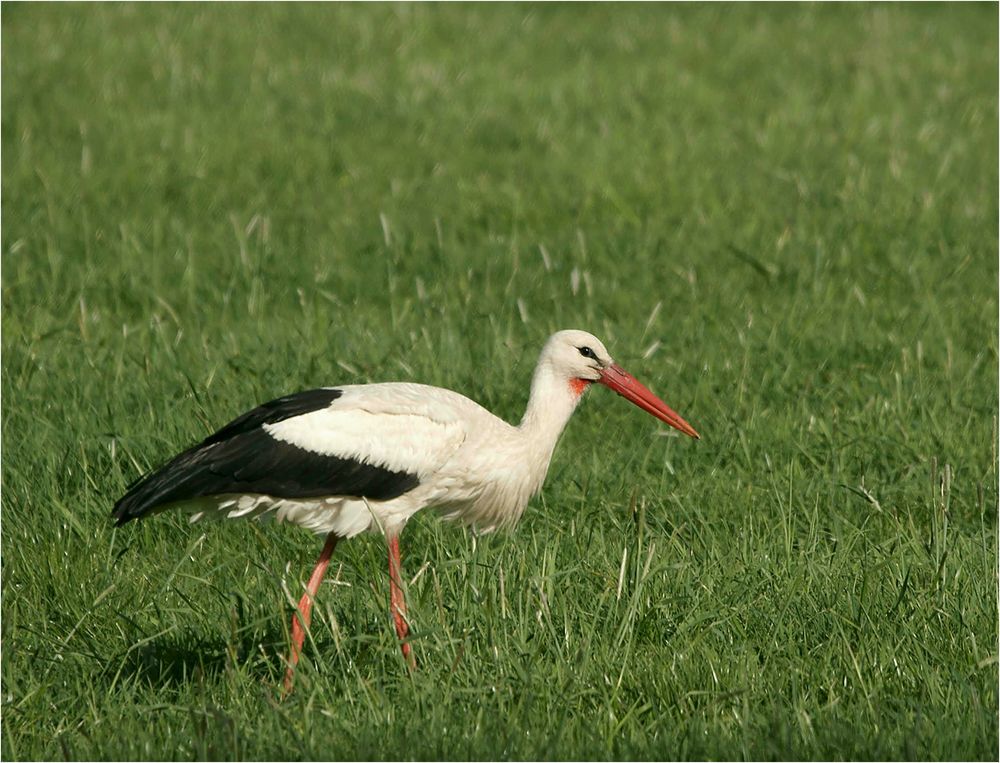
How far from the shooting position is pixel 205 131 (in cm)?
962

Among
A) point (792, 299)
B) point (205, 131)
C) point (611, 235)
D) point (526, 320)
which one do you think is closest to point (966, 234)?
point (792, 299)

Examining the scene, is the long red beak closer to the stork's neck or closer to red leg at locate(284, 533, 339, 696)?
the stork's neck

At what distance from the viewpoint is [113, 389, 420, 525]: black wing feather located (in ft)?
14.6

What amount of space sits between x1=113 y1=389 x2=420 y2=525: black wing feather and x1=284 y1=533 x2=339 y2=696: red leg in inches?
7.2

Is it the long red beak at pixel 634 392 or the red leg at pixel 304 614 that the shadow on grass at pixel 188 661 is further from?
the long red beak at pixel 634 392

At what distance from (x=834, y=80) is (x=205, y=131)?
4597 millimetres

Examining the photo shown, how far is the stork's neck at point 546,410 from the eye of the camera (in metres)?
4.89

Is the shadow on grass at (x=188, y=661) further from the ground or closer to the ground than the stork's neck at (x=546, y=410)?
closer to the ground

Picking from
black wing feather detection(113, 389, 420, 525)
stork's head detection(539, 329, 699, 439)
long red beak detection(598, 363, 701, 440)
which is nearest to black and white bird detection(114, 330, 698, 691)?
black wing feather detection(113, 389, 420, 525)

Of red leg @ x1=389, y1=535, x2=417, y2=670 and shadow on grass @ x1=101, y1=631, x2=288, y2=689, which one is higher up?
red leg @ x1=389, y1=535, x2=417, y2=670

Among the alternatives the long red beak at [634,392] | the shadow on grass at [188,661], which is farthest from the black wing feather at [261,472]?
the long red beak at [634,392]

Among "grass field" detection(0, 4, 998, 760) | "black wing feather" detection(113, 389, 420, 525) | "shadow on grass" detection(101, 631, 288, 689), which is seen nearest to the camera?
"grass field" detection(0, 4, 998, 760)

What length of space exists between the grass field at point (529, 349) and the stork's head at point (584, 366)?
1.31ft

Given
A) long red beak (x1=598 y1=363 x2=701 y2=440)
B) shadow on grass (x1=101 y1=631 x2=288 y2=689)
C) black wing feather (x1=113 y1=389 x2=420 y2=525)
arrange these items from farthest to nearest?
long red beak (x1=598 y1=363 x2=701 y2=440) < black wing feather (x1=113 y1=389 x2=420 y2=525) < shadow on grass (x1=101 y1=631 x2=288 y2=689)
